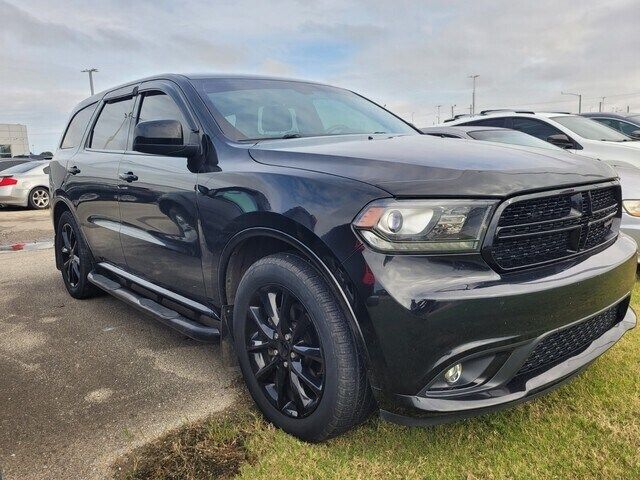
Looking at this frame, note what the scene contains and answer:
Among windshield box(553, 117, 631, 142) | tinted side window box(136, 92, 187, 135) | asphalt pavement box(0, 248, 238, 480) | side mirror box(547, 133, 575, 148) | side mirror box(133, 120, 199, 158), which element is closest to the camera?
asphalt pavement box(0, 248, 238, 480)

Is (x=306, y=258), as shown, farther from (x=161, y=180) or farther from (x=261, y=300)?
(x=161, y=180)

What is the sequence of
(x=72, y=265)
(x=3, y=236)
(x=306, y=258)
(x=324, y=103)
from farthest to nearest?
(x=3, y=236) → (x=72, y=265) → (x=324, y=103) → (x=306, y=258)

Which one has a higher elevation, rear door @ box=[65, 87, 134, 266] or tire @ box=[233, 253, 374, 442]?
rear door @ box=[65, 87, 134, 266]

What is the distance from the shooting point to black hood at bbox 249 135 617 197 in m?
1.94

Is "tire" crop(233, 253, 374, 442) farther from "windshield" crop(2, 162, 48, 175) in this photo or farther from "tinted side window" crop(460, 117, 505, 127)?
"windshield" crop(2, 162, 48, 175)

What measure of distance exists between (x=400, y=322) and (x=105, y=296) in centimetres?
386

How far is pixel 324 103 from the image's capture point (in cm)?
352

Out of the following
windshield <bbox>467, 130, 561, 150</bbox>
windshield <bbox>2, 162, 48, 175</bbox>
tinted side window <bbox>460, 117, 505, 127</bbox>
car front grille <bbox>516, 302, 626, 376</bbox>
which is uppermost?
tinted side window <bbox>460, 117, 505, 127</bbox>

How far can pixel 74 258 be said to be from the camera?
4758 mm

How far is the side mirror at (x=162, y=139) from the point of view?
2689 millimetres

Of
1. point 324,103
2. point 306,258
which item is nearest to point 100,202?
point 324,103

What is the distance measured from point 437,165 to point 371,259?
48cm

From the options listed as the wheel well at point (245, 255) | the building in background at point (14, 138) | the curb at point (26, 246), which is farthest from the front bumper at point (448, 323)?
the building in background at point (14, 138)

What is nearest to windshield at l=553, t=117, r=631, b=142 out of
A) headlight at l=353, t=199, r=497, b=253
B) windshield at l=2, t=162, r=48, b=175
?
headlight at l=353, t=199, r=497, b=253
